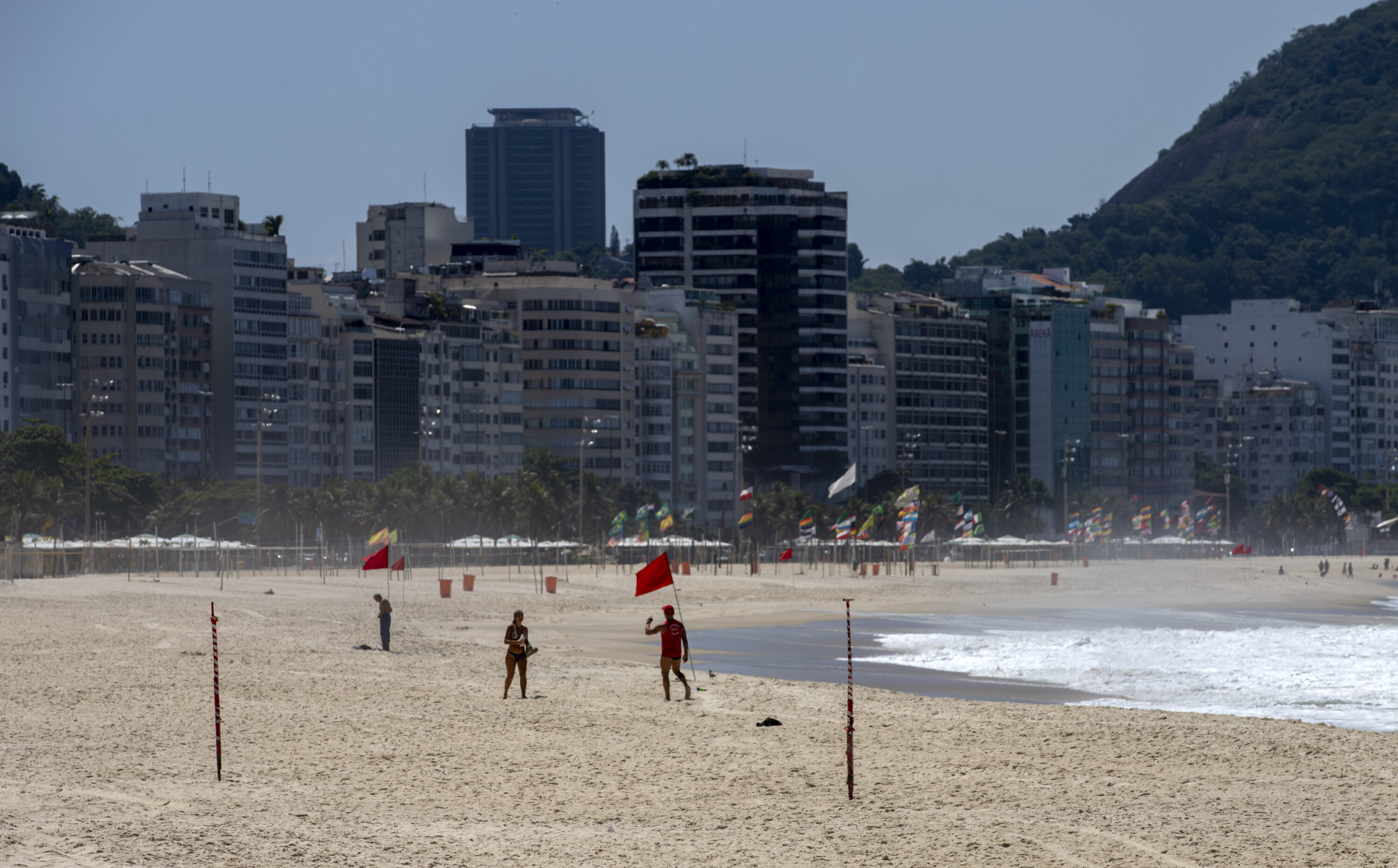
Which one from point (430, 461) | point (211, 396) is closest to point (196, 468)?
point (211, 396)

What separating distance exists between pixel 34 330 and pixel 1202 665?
11489 cm

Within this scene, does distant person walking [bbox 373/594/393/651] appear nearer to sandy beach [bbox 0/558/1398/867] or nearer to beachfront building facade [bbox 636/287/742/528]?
sandy beach [bbox 0/558/1398/867]

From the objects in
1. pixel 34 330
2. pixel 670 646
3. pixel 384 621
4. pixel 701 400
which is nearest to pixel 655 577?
pixel 670 646

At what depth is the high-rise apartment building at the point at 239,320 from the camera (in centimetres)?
15050

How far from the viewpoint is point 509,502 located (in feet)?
427

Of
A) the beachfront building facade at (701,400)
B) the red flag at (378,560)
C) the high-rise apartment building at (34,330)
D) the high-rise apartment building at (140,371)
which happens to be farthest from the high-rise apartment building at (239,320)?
the red flag at (378,560)

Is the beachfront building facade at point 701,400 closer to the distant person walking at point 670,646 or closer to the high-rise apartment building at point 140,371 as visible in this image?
the high-rise apartment building at point 140,371

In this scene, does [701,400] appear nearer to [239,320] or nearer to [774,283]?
[774,283]

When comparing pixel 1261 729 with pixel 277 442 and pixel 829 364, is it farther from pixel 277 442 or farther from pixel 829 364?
pixel 829 364

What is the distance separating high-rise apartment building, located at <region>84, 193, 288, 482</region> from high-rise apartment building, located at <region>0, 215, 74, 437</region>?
38.6 ft

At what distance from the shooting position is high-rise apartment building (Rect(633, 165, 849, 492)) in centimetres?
18888

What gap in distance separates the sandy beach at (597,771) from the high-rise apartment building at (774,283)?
148022 millimetres

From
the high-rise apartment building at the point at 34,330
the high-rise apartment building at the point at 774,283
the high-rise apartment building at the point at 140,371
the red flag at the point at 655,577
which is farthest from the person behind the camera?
the high-rise apartment building at the point at 774,283

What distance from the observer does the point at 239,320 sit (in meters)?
153
